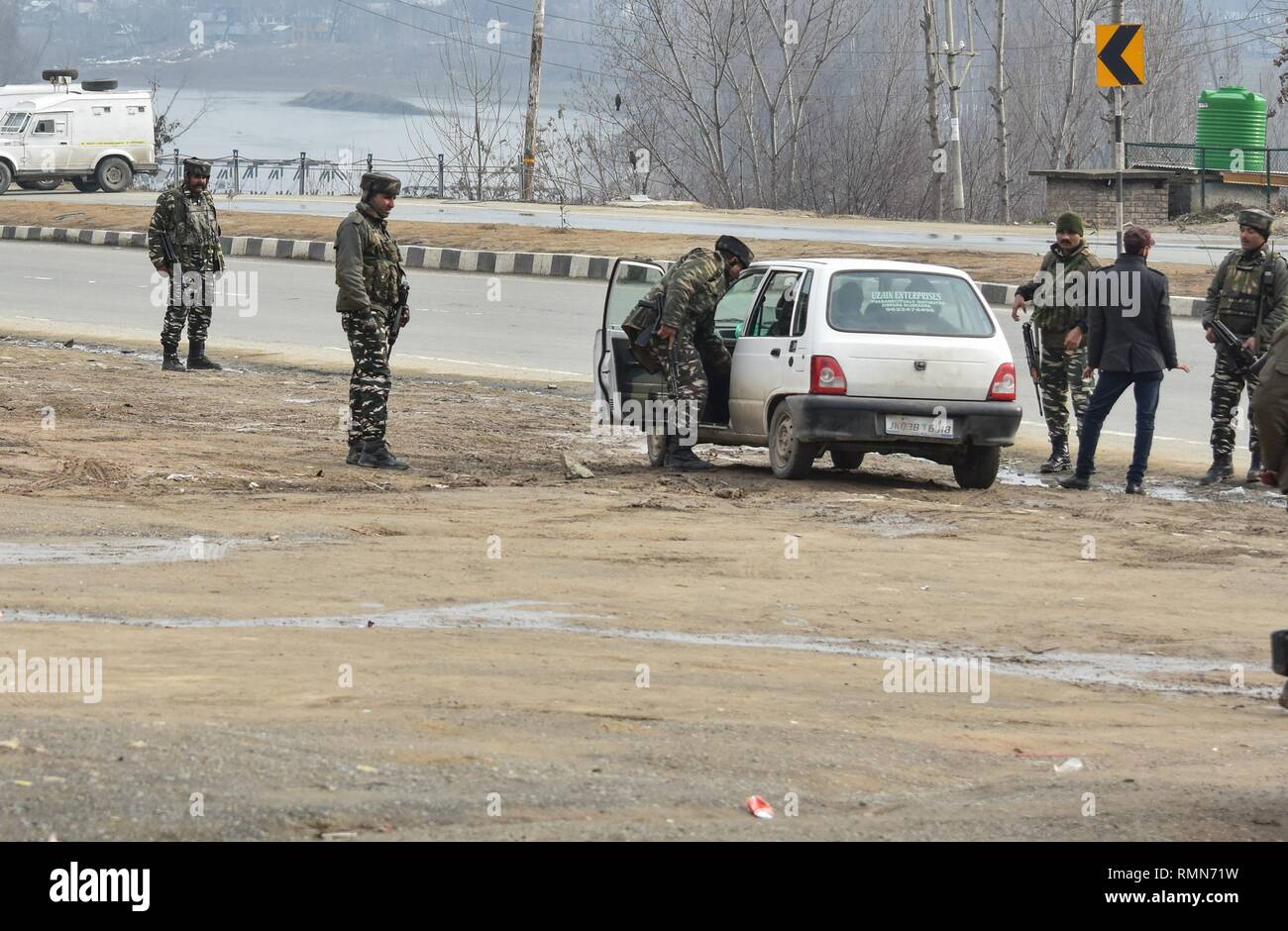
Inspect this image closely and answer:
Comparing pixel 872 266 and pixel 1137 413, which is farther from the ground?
pixel 872 266

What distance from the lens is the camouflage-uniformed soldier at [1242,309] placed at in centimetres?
1105

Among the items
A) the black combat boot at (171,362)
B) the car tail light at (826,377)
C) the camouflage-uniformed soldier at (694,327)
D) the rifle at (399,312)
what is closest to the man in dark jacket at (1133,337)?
the car tail light at (826,377)

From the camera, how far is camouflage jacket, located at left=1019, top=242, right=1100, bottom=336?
38.0ft

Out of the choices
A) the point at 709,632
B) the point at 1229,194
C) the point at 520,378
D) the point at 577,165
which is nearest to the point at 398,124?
the point at 577,165

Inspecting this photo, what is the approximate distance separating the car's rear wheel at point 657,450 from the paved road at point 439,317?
11.5 ft

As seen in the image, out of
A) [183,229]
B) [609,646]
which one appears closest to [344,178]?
[183,229]

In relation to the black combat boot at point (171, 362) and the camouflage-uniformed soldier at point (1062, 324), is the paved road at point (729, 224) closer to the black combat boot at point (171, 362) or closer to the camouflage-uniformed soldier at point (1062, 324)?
the camouflage-uniformed soldier at point (1062, 324)

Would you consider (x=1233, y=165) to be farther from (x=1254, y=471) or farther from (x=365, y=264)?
(x=365, y=264)

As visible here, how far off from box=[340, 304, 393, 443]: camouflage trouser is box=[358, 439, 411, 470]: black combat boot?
4 centimetres

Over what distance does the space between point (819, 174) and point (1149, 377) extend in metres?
53.8

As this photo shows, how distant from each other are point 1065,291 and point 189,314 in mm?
7610

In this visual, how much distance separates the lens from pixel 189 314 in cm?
1560

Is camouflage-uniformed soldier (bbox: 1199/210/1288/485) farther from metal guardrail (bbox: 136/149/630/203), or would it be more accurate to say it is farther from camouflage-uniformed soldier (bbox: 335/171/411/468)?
metal guardrail (bbox: 136/149/630/203)
